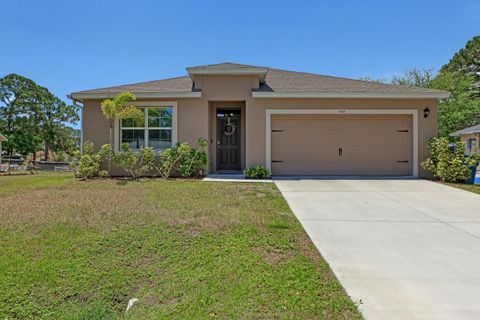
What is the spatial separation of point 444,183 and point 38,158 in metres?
41.0

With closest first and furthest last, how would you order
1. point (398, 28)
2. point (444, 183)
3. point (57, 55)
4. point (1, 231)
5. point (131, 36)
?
point (1, 231), point (444, 183), point (131, 36), point (398, 28), point (57, 55)

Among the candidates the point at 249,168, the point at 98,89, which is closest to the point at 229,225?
the point at 249,168

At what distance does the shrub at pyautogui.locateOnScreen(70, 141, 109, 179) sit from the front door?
4.23m

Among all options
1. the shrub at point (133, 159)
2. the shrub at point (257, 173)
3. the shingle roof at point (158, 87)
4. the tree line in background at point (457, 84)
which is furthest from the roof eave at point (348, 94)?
the tree line in background at point (457, 84)

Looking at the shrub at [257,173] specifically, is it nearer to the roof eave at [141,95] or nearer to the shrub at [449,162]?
the roof eave at [141,95]

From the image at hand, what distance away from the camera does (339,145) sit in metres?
11.0

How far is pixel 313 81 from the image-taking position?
12.0 meters

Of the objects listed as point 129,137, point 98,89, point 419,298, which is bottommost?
point 419,298

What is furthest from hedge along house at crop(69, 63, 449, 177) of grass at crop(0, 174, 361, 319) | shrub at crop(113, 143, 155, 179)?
grass at crop(0, 174, 361, 319)

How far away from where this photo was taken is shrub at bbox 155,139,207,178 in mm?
10258

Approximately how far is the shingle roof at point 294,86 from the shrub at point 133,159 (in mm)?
2241

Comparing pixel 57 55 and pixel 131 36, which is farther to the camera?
pixel 57 55

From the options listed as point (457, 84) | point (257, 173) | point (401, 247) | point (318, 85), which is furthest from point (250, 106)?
point (457, 84)

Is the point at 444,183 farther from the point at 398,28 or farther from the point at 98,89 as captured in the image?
the point at 98,89
